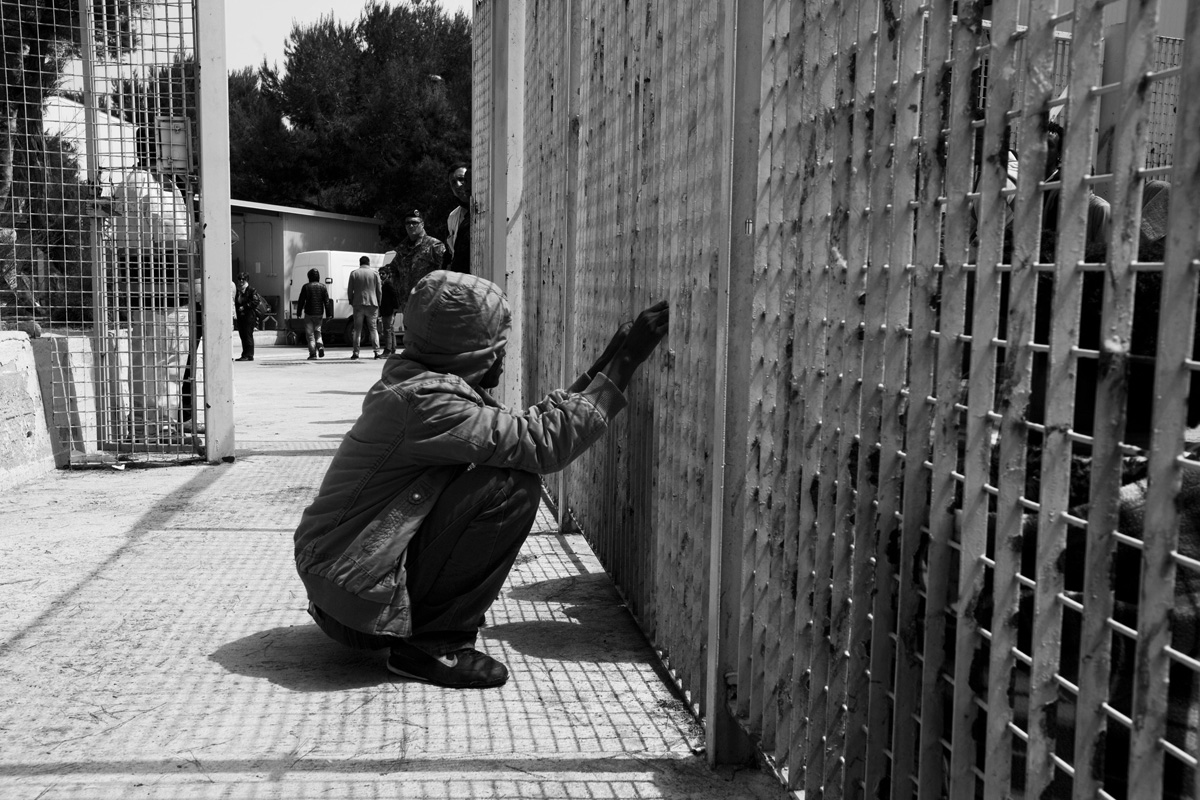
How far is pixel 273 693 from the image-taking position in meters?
3.20

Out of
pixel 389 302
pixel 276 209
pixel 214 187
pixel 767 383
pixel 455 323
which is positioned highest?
pixel 276 209

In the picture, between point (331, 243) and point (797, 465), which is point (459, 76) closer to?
point (331, 243)

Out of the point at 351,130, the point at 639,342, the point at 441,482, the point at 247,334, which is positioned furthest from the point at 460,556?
the point at 351,130

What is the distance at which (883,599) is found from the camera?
1.92 meters

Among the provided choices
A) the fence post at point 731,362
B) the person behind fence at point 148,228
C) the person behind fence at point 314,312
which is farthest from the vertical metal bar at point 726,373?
the person behind fence at point 314,312

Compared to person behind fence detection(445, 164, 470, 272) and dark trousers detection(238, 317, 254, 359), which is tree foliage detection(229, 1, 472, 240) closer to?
dark trousers detection(238, 317, 254, 359)

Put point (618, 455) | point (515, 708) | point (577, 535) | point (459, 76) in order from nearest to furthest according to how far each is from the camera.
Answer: point (515, 708), point (618, 455), point (577, 535), point (459, 76)

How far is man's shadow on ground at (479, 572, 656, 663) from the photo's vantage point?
11.7 feet

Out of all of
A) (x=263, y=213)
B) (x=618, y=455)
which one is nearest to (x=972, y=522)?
(x=618, y=455)

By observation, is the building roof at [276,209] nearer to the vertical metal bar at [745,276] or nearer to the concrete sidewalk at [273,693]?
the concrete sidewalk at [273,693]

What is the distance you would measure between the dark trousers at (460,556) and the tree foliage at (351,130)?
132 ft

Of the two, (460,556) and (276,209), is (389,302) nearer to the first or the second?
(276,209)

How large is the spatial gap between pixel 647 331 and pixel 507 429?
491 mm

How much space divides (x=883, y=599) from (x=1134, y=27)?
1.01m
